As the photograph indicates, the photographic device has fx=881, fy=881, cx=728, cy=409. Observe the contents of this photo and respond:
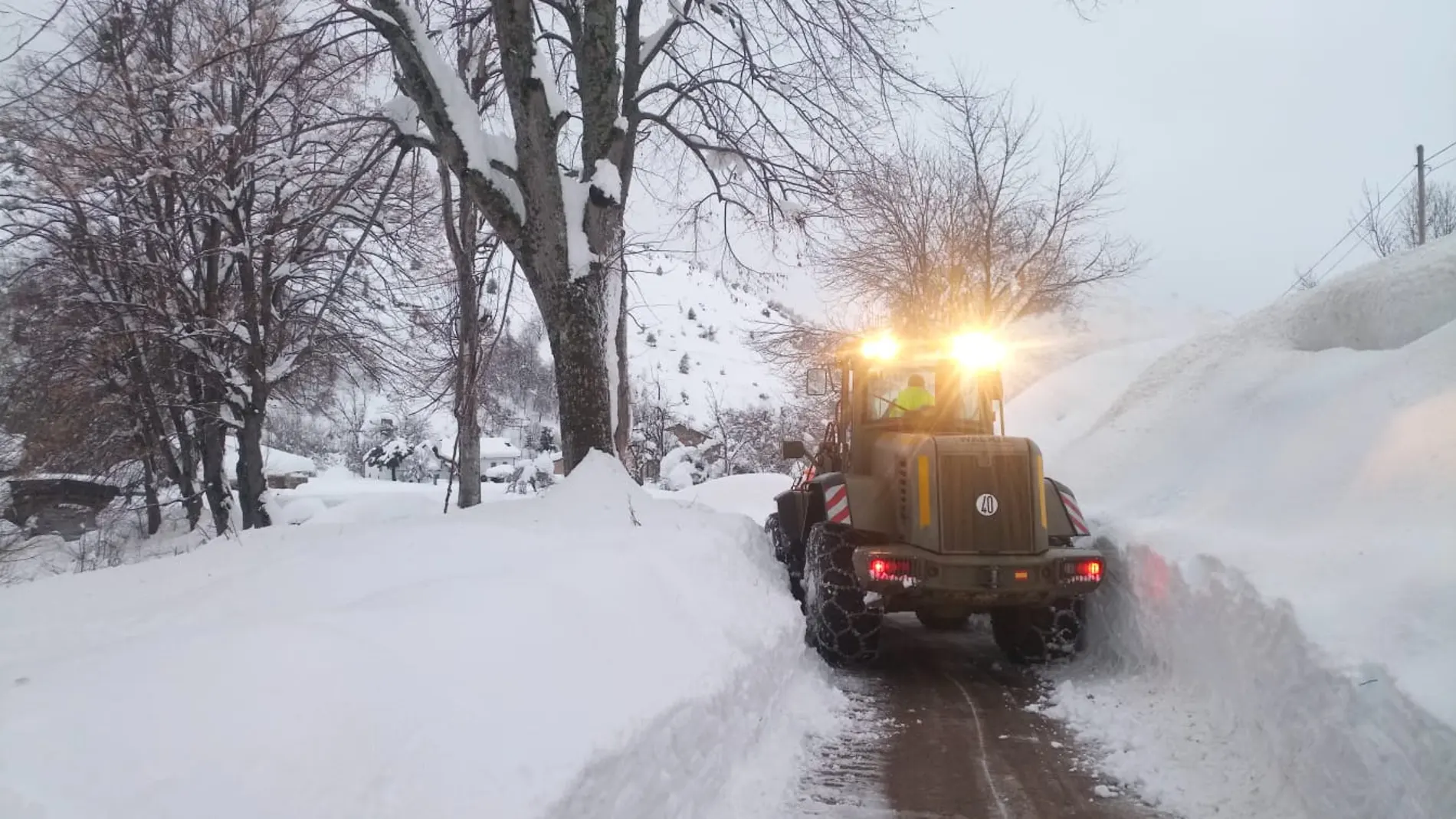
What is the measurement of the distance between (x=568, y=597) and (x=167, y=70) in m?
10.4

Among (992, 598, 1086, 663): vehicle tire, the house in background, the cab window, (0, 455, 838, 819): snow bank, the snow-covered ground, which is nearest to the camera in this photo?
(0, 455, 838, 819): snow bank

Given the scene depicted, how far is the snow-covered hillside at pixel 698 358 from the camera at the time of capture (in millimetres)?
46969

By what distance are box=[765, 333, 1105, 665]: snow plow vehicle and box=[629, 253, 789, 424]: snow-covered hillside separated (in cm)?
2565

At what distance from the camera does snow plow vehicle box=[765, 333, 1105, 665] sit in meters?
6.32

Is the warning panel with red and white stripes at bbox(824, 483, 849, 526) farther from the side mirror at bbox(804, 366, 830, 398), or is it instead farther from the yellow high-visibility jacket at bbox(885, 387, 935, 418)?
the yellow high-visibility jacket at bbox(885, 387, 935, 418)

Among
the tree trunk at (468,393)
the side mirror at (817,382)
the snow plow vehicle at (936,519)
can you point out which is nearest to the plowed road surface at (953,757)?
the snow plow vehicle at (936,519)

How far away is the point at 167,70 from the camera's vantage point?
11102 mm

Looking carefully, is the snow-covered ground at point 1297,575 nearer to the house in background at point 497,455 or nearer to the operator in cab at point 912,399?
the operator in cab at point 912,399

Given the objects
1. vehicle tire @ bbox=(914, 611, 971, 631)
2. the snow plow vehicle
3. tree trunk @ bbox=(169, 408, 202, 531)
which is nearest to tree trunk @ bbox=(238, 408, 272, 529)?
tree trunk @ bbox=(169, 408, 202, 531)

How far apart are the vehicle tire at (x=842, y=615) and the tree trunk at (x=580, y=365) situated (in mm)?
2343

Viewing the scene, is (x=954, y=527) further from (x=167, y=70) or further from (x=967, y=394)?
(x=167, y=70)

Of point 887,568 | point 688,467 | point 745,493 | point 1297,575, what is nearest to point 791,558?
point 887,568

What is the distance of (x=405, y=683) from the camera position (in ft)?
10.5

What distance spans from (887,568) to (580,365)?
332 cm
